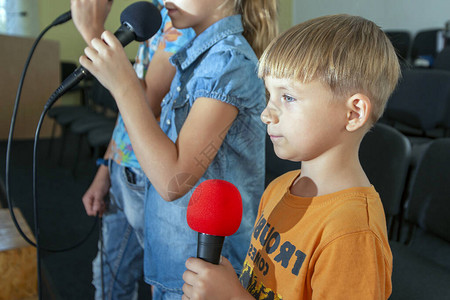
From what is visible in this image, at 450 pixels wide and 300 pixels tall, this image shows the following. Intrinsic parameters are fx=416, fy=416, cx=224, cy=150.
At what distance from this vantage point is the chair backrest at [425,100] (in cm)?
152

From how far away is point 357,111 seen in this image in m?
0.37

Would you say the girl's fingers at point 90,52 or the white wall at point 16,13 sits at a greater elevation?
the girl's fingers at point 90,52

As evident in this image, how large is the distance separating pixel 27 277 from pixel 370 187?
70 centimetres

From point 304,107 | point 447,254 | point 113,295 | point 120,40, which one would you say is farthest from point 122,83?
point 447,254

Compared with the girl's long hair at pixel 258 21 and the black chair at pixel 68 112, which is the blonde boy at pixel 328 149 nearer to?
the girl's long hair at pixel 258 21

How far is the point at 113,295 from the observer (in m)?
0.79

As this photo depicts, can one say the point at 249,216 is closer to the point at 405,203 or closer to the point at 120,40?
the point at 120,40

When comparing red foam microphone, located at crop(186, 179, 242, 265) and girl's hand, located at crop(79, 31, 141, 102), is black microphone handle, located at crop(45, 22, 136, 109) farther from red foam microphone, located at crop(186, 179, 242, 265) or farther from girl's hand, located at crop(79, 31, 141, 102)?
red foam microphone, located at crop(186, 179, 242, 265)

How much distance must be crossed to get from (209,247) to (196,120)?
189mm

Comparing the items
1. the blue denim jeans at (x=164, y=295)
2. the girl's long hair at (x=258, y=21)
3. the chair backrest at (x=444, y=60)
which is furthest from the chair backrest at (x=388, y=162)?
the chair backrest at (x=444, y=60)

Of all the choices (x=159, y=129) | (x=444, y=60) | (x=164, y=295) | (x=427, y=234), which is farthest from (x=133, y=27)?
(x=444, y=60)

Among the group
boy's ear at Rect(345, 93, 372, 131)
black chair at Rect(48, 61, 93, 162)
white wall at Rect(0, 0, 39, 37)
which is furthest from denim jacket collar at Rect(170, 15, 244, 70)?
black chair at Rect(48, 61, 93, 162)

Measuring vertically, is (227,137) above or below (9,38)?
above

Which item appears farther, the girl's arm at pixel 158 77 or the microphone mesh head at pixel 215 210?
the girl's arm at pixel 158 77
